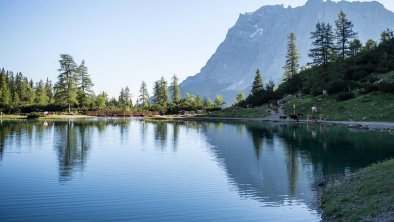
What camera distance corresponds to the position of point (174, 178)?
24.9 metres

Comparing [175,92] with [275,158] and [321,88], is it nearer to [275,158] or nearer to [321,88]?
[321,88]

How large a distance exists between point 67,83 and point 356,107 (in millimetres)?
84350

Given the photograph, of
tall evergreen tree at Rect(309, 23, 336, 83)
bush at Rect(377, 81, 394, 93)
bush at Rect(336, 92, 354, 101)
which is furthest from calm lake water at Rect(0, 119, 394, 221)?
tall evergreen tree at Rect(309, 23, 336, 83)

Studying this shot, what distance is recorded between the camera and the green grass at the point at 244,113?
93875mm

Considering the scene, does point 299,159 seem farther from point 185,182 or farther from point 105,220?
point 105,220

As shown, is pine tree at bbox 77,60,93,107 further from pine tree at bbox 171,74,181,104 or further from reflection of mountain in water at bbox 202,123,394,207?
reflection of mountain in water at bbox 202,123,394,207

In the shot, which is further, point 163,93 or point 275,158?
point 163,93

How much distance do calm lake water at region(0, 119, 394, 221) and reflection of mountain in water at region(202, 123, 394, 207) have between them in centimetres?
6

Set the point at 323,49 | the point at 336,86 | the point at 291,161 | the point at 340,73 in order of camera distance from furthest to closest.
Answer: the point at 323,49 < the point at 340,73 < the point at 336,86 < the point at 291,161

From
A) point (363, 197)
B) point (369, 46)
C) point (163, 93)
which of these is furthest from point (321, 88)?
point (163, 93)

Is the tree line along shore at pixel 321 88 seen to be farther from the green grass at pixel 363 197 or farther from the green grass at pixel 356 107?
the green grass at pixel 363 197

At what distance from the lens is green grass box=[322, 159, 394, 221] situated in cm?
1422

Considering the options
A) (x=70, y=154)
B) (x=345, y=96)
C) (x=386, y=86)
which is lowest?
(x=70, y=154)

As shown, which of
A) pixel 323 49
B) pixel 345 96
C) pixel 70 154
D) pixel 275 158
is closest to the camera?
pixel 275 158
